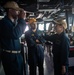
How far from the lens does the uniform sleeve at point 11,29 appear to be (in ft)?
8.30

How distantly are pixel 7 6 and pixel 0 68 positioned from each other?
5.61ft

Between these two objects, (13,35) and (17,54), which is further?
(17,54)

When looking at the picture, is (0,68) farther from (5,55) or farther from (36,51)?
(5,55)

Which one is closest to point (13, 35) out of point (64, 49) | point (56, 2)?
point (64, 49)

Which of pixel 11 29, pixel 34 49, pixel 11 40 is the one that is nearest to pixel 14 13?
pixel 11 29

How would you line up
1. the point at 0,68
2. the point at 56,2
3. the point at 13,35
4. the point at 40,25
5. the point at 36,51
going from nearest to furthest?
1. the point at 13,35
2. the point at 0,68
3. the point at 36,51
4. the point at 56,2
5. the point at 40,25

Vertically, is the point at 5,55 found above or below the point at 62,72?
above

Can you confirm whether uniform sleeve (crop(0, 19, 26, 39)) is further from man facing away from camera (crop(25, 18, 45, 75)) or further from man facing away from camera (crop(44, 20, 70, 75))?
man facing away from camera (crop(25, 18, 45, 75))

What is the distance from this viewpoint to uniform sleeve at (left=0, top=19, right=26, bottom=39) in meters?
2.53

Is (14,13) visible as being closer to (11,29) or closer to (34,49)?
(11,29)

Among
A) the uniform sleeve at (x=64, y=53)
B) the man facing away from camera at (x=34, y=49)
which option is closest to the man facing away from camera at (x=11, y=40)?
the uniform sleeve at (x=64, y=53)

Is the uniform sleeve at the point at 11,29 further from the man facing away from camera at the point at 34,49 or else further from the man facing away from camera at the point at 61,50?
the man facing away from camera at the point at 34,49

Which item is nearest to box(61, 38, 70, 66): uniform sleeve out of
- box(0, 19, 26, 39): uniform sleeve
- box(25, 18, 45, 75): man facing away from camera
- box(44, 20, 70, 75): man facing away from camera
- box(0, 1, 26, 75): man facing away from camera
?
box(44, 20, 70, 75): man facing away from camera

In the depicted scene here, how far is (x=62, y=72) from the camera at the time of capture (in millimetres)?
3258
